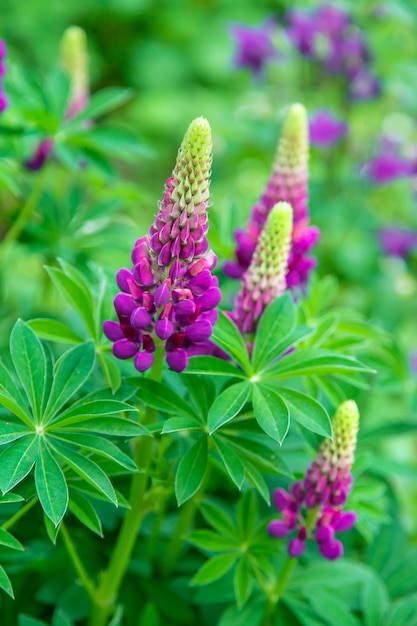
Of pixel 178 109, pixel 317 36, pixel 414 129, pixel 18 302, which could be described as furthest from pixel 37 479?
pixel 178 109

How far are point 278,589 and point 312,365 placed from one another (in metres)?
0.57

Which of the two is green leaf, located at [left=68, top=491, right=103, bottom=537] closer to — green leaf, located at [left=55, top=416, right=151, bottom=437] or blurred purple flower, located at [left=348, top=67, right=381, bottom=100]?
green leaf, located at [left=55, top=416, right=151, bottom=437]

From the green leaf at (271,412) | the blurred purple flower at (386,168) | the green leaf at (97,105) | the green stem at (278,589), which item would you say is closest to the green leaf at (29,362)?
the green leaf at (271,412)

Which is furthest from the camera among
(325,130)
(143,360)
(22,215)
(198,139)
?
(325,130)

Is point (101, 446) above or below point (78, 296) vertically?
below

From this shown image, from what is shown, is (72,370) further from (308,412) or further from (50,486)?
(308,412)

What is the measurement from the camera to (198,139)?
4.20 feet

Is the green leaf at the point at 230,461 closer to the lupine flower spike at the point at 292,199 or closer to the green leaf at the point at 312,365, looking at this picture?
the green leaf at the point at 312,365

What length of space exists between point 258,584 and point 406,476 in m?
0.46

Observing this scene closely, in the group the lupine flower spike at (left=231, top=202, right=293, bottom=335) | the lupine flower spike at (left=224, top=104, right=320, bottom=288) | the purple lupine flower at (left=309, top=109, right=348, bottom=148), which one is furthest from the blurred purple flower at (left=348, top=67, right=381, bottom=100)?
the lupine flower spike at (left=231, top=202, right=293, bottom=335)

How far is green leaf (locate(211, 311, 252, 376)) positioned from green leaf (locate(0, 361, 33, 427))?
36cm

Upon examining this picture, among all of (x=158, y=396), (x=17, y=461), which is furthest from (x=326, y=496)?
(x=17, y=461)

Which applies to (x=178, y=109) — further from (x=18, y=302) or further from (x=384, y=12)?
(x=18, y=302)

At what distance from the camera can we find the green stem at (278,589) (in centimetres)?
168
